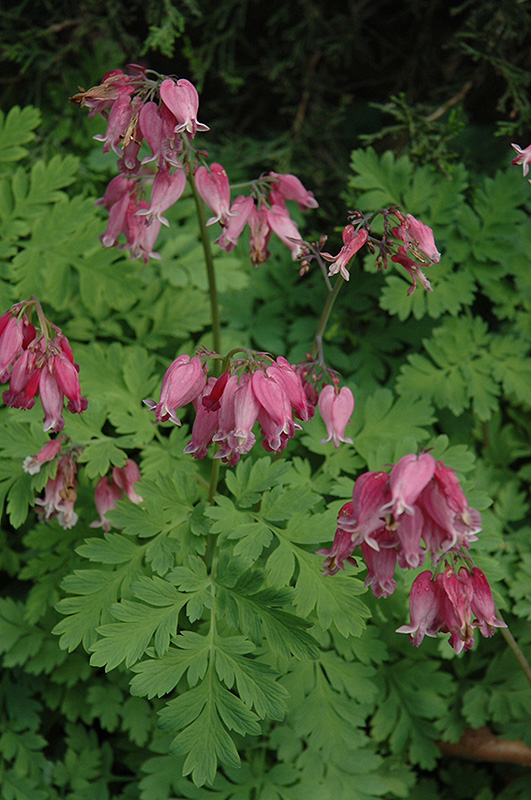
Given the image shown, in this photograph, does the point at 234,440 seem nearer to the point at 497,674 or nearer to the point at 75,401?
the point at 75,401

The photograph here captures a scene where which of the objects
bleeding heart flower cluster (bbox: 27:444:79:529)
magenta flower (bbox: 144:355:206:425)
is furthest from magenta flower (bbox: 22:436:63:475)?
magenta flower (bbox: 144:355:206:425)

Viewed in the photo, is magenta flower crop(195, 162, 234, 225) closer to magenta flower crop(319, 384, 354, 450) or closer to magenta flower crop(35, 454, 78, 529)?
magenta flower crop(319, 384, 354, 450)

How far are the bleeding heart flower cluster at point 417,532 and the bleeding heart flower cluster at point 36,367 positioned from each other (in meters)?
1.00

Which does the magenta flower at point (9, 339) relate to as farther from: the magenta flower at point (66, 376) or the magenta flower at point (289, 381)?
the magenta flower at point (289, 381)

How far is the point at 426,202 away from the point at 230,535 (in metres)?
1.84

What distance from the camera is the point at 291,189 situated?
8.53ft

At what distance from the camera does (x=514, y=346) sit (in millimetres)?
3094

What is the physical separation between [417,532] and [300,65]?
10.5 ft

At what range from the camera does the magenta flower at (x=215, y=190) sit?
2314mm

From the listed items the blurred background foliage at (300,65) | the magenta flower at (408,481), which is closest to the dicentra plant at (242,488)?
the magenta flower at (408,481)

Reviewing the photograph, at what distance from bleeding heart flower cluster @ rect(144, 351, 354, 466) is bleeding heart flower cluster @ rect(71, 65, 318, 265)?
536 millimetres

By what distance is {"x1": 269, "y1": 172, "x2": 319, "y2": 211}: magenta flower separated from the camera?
8.48 feet

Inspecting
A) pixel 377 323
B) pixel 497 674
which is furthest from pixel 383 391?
pixel 497 674

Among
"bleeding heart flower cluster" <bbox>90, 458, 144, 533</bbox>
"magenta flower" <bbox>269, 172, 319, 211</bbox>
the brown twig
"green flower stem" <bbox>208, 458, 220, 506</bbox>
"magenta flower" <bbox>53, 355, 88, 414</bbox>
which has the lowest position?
the brown twig
